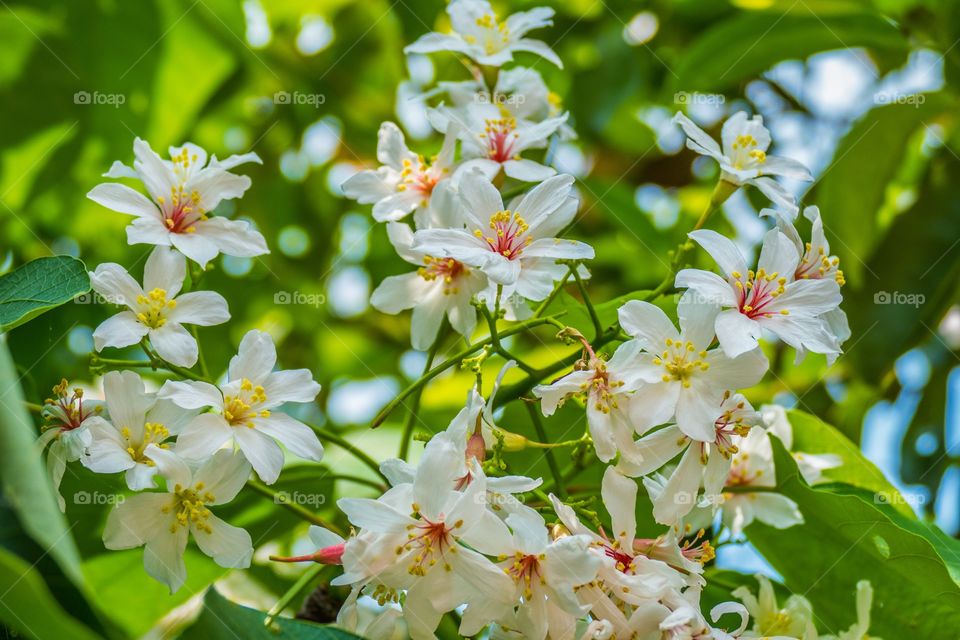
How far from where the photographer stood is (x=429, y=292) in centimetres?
170

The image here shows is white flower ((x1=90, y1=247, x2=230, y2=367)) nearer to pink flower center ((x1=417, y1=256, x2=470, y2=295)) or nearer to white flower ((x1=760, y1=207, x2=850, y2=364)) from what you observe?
pink flower center ((x1=417, y1=256, x2=470, y2=295))

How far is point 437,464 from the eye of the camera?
1.26 m

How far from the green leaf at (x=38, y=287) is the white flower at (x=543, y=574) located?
658 millimetres

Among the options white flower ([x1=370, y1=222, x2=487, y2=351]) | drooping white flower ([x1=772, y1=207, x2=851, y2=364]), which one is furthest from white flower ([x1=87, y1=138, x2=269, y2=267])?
drooping white flower ([x1=772, y1=207, x2=851, y2=364])

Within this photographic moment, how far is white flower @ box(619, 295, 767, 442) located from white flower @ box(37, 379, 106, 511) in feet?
2.39

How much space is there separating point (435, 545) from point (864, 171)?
1.77 metres

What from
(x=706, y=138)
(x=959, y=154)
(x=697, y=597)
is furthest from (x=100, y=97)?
(x=959, y=154)

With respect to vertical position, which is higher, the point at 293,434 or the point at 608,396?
the point at 608,396

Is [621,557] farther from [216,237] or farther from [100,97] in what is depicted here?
[100,97]

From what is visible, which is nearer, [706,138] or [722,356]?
[722,356]

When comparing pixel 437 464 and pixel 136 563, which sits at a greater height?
pixel 437 464

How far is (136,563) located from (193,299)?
69 cm

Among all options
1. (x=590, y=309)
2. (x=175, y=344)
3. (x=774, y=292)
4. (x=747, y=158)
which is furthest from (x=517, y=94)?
(x=175, y=344)

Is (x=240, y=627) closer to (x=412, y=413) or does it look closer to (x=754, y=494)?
(x=412, y=413)
